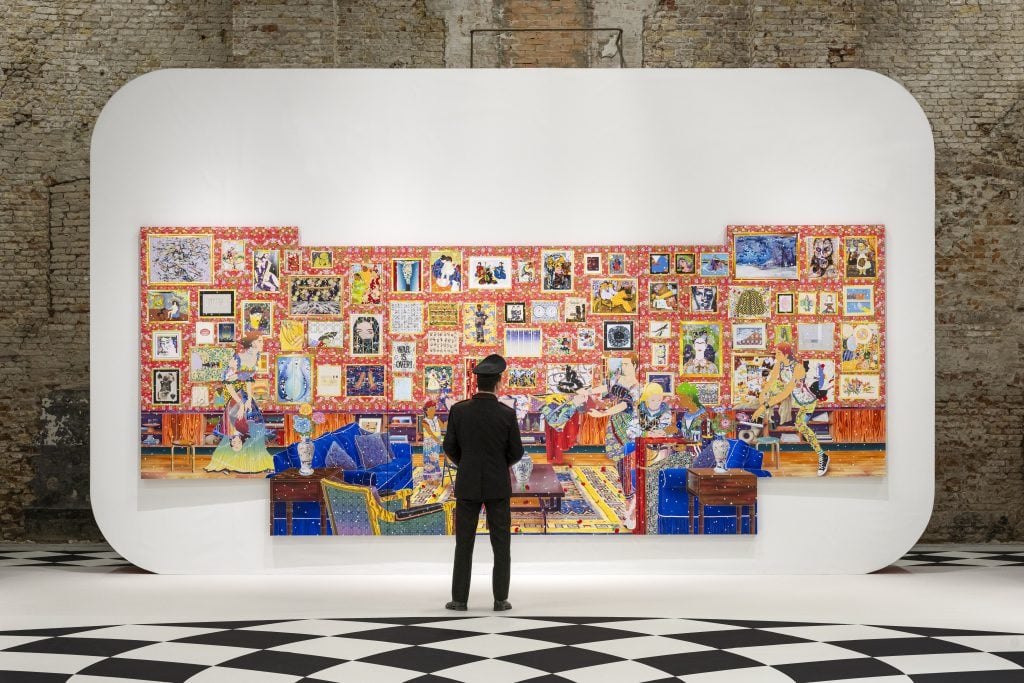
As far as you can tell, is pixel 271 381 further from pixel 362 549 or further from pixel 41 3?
pixel 41 3

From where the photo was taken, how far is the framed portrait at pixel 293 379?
25.2 feet

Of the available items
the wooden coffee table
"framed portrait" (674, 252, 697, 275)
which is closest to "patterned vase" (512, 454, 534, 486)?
the wooden coffee table

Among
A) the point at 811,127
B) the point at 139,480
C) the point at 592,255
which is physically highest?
the point at 811,127

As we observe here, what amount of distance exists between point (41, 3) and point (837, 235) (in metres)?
8.06

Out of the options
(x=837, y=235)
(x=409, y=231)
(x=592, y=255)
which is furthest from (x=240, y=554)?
(x=837, y=235)

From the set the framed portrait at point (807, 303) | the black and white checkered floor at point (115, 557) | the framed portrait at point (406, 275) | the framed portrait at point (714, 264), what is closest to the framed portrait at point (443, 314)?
the framed portrait at point (406, 275)

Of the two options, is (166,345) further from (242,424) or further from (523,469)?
(523,469)

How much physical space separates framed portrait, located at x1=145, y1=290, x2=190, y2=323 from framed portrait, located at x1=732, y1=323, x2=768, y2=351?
405 cm

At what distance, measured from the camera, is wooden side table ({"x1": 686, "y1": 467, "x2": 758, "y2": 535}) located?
7.59 meters

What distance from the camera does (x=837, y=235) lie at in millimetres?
7754

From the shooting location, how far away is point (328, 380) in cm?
770

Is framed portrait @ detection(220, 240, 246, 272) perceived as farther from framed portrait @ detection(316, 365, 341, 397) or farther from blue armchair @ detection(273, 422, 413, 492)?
blue armchair @ detection(273, 422, 413, 492)

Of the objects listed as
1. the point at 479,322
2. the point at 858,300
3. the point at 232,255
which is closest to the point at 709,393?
the point at 858,300

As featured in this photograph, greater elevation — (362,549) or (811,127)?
(811,127)
